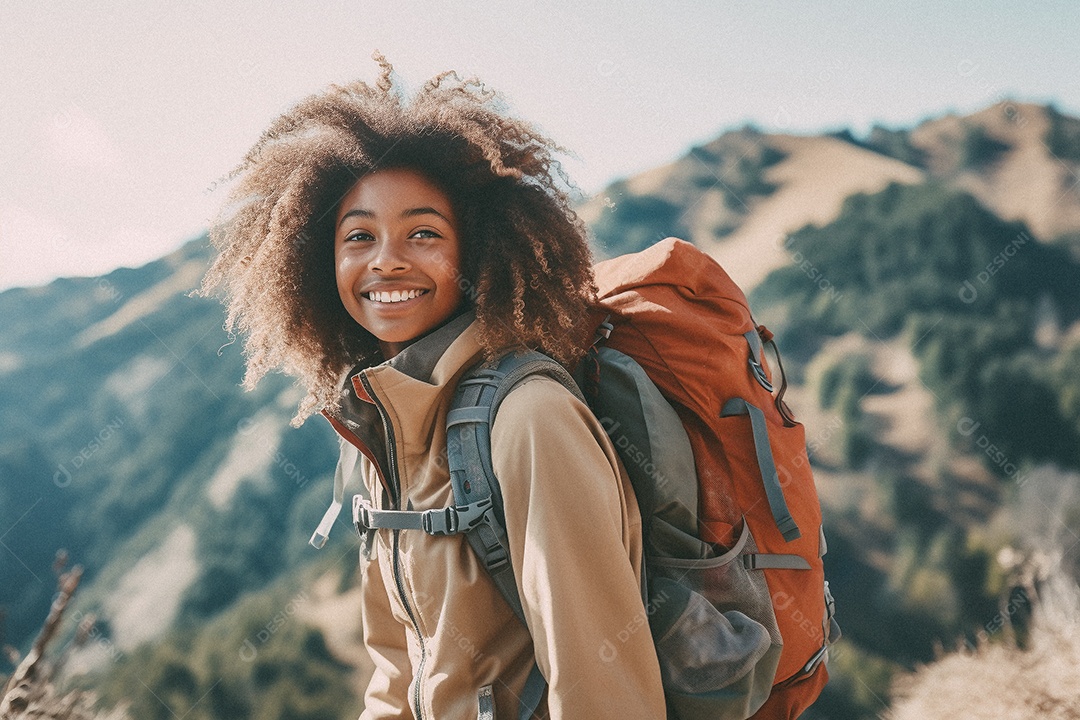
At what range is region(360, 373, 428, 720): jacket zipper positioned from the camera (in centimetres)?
129

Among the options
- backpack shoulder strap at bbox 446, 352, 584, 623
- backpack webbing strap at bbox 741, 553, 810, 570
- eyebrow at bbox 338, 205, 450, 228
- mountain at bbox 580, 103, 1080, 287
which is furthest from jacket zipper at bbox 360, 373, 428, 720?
mountain at bbox 580, 103, 1080, 287

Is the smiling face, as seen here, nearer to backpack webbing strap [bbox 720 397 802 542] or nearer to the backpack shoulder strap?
the backpack shoulder strap

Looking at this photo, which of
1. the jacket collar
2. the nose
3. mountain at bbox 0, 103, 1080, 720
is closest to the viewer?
the jacket collar

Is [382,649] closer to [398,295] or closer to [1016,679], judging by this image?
[398,295]

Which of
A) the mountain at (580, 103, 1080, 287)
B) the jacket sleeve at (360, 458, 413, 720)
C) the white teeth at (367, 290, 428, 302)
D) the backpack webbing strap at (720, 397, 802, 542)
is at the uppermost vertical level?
the white teeth at (367, 290, 428, 302)

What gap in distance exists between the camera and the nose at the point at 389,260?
4.90 ft

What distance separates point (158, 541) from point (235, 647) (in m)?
1.59

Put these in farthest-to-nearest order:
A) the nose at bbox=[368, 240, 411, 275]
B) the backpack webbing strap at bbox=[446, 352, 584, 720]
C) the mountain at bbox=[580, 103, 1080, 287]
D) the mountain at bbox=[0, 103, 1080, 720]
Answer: the mountain at bbox=[580, 103, 1080, 287]
the mountain at bbox=[0, 103, 1080, 720]
the nose at bbox=[368, 240, 411, 275]
the backpack webbing strap at bbox=[446, 352, 584, 720]

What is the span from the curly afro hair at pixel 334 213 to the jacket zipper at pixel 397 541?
0.60ft

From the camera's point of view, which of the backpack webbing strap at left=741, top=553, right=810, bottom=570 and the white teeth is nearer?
the backpack webbing strap at left=741, top=553, right=810, bottom=570

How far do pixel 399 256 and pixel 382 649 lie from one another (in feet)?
2.75

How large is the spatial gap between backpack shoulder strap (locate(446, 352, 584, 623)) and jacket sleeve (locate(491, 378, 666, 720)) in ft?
0.17

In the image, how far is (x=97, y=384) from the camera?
922 centimetres

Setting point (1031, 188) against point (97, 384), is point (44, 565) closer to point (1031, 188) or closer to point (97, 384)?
point (97, 384)
